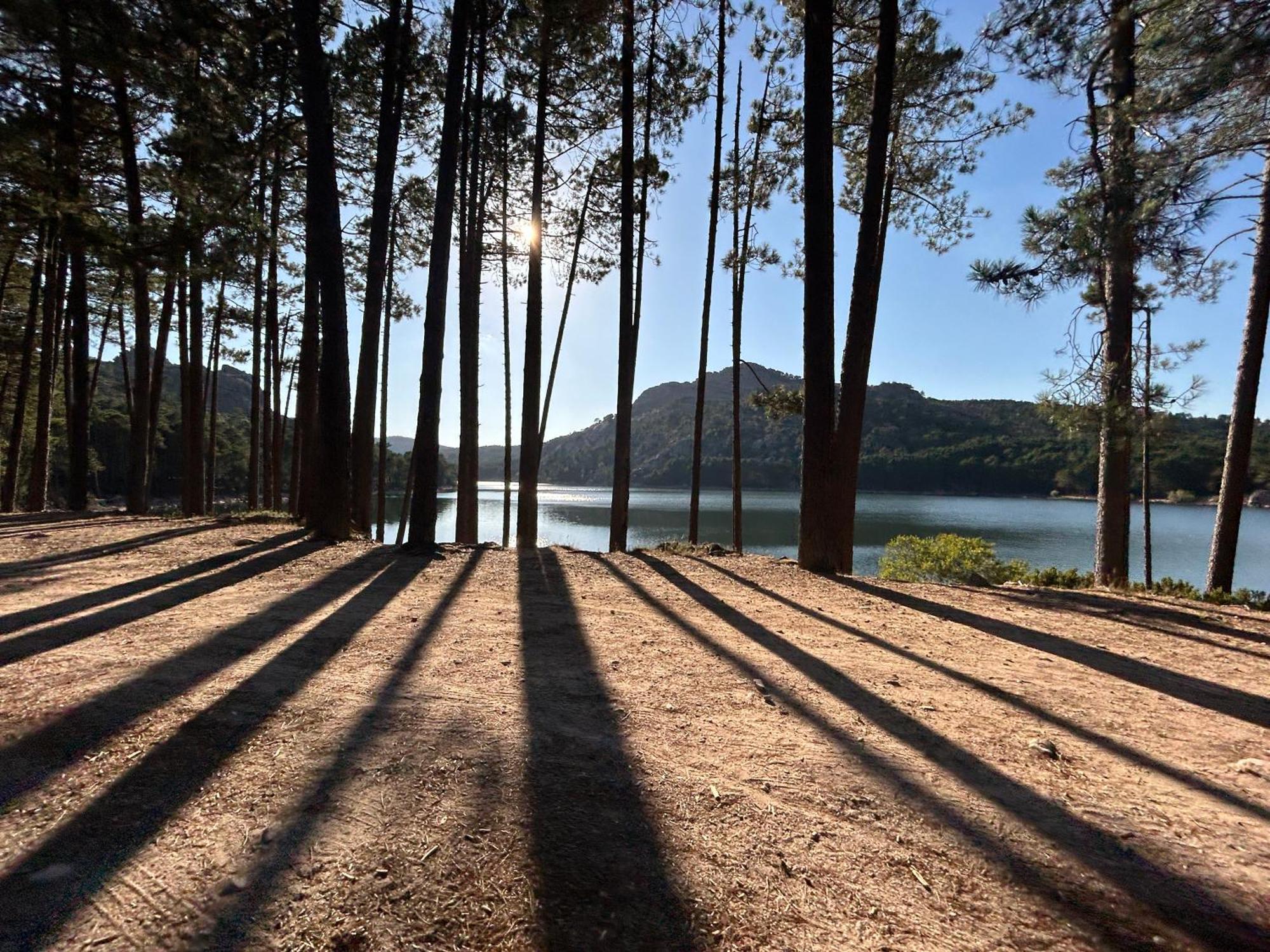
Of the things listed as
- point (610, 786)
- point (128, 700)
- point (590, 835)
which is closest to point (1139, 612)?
point (610, 786)

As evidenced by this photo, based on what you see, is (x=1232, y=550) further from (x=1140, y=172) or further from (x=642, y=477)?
(x=642, y=477)

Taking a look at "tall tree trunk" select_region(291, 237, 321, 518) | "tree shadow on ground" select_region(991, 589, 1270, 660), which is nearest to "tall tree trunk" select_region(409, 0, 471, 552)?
"tall tree trunk" select_region(291, 237, 321, 518)

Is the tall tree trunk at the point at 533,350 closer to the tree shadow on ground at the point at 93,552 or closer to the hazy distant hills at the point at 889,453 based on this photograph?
the tree shadow on ground at the point at 93,552

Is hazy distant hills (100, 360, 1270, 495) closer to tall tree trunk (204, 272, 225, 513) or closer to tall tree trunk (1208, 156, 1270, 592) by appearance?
tall tree trunk (204, 272, 225, 513)

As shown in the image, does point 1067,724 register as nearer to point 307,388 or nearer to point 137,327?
point 307,388

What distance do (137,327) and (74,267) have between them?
6.31ft

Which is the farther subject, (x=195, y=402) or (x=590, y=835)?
(x=195, y=402)

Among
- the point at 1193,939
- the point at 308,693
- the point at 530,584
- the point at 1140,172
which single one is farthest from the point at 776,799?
the point at 1140,172

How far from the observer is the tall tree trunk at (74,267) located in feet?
20.7

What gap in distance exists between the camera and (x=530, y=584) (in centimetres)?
514

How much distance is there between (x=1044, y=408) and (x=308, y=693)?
7517 millimetres

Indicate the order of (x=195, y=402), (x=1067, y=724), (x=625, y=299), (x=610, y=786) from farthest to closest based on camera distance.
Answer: (x=195, y=402) < (x=625, y=299) < (x=1067, y=724) < (x=610, y=786)

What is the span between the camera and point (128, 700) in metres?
2.16

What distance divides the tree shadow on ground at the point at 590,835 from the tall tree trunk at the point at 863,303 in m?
4.93
